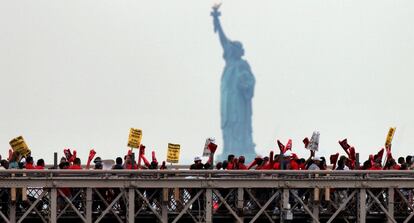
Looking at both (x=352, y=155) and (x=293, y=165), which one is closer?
(x=293, y=165)

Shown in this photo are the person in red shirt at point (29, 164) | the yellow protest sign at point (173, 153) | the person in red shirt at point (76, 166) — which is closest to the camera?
the person in red shirt at point (29, 164)

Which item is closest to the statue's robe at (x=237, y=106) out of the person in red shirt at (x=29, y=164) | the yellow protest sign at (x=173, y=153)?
the yellow protest sign at (x=173, y=153)

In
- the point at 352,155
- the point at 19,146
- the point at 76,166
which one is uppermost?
the point at 19,146

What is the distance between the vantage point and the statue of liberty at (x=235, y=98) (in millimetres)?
122062

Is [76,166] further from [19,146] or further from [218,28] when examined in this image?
[218,28]

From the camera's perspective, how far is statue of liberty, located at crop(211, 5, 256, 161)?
12206cm

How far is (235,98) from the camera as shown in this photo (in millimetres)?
123312

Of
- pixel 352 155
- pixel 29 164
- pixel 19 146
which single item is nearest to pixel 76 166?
pixel 29 164

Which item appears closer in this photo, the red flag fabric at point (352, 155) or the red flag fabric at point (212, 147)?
the red flag fabric at point (212, 147)

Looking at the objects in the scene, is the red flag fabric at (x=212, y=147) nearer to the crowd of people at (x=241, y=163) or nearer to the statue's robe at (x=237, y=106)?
the crowd of people at (x=241, y=163)

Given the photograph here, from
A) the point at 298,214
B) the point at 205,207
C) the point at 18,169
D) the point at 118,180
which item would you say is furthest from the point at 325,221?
the point at 18,169

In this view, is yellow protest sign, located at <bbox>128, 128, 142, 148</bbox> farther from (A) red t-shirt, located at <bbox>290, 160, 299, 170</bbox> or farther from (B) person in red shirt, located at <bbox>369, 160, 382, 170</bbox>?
(B) person in red shirt, located at <bbox>369, 160, 382, 170</bbox>

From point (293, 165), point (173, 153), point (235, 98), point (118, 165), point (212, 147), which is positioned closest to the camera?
point (212, 147)

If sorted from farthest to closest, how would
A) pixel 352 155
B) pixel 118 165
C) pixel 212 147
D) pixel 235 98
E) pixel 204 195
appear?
pixel 235 98 < pixel 352 155 < pixel 118 165 < pixel 204 195 < pixel 212 147
